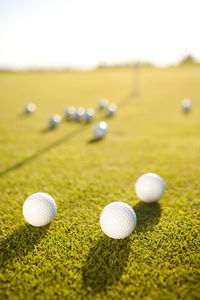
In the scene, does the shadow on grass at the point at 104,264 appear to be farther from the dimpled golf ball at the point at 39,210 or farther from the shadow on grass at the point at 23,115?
the shadow on grass at the point at 23,115

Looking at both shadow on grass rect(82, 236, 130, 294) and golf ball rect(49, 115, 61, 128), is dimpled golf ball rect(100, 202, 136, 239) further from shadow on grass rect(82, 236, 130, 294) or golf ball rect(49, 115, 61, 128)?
golf ball rect(49, 115, 61, 128)

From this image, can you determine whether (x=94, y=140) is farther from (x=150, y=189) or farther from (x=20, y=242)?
(x=20, y=242)

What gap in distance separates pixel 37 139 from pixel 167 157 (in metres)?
4.18

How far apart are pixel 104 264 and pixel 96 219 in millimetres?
843

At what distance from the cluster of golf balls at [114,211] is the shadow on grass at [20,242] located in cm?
12

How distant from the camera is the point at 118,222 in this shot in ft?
9.34

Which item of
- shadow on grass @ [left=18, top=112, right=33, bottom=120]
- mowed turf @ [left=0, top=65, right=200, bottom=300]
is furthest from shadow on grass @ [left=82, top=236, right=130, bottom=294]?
shadow on grass @ [left=18, top=112, right=33, bottom=120]

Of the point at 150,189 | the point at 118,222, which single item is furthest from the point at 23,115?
the point at 118,222

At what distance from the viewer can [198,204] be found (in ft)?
12.4

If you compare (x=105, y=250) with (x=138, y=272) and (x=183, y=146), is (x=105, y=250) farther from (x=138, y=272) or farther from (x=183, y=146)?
(x=183, y=146)

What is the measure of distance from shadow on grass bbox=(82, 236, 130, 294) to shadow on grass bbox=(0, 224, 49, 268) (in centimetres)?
82

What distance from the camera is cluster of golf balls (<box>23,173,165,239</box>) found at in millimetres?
2873

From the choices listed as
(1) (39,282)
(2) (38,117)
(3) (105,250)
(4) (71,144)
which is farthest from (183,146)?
(2) (38,117)

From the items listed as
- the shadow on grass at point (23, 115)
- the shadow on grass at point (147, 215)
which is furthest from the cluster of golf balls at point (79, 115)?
the shadow on grass at point (147, 215)
